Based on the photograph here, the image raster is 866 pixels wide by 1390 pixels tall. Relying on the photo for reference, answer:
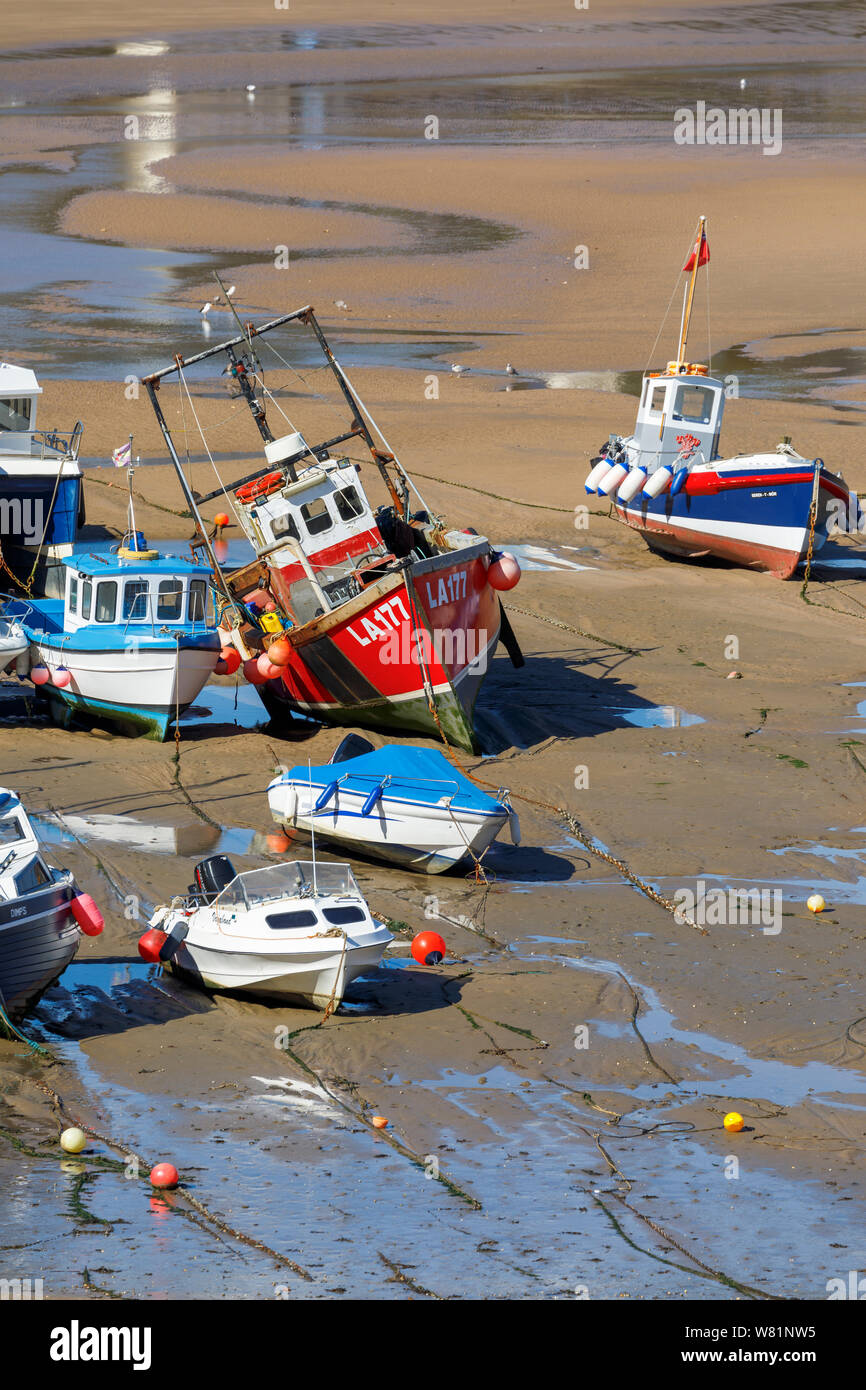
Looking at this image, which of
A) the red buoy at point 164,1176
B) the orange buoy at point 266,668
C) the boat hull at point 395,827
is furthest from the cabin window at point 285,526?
the red buoy at point 164,1176

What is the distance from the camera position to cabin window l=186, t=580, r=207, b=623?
2206 centimetres

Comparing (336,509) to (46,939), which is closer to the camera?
(46,939)

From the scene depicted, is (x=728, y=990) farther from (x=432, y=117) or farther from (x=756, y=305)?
(x=432, y=117)

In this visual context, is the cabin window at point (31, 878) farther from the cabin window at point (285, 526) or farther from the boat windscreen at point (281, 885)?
the cabin window at point (285, 526)

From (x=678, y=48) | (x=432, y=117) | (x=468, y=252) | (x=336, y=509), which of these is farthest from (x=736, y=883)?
(x=678, y=48)

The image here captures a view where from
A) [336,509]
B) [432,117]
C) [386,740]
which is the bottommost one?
[386,740]

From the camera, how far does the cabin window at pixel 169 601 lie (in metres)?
22.0

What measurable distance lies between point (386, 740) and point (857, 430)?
15697 millimetres

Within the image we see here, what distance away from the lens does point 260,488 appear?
2256 cm

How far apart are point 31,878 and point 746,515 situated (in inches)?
638

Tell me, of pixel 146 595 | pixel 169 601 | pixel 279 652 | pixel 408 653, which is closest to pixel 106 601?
pixel 146 595

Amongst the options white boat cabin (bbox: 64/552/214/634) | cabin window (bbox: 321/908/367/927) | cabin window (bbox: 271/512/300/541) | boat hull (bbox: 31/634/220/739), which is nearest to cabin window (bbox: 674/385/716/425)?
cabin window (bbox: 271/512/300/541)

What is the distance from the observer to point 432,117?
64.1 metres

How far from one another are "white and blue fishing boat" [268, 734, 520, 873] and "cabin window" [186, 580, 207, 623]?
174 inches
